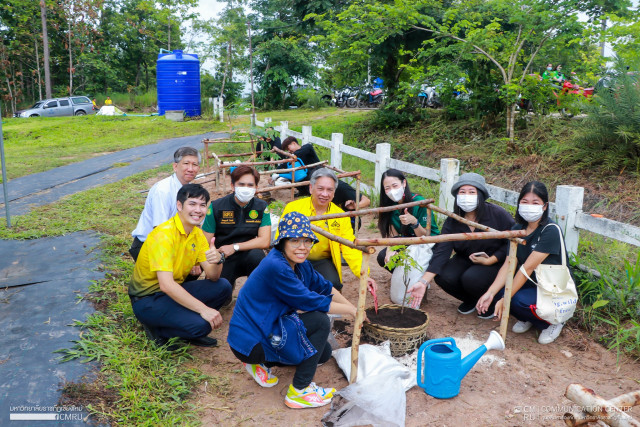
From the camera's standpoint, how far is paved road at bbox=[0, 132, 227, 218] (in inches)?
311

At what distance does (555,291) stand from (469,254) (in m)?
0.78

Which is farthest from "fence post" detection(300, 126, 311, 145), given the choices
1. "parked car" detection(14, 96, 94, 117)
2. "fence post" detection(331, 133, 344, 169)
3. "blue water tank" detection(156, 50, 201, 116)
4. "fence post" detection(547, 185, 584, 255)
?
"parked car" detection(14, 96, 94, 117)

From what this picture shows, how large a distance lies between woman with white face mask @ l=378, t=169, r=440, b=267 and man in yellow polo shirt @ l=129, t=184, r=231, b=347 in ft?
5.06

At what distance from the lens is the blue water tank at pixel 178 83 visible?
22.0m

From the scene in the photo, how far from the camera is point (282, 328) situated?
284 cm

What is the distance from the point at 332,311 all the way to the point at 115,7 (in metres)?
33.2

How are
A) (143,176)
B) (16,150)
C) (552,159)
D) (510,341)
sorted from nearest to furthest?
(510,341) → (552,159) → (143,176) → (16,150)

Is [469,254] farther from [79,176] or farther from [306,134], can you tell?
[79,176]

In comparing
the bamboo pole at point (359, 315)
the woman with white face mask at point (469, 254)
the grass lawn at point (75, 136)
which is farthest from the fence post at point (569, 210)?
the grass lawn at point (75, 136)

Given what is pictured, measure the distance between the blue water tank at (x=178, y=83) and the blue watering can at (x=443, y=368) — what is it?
20713 millimetres

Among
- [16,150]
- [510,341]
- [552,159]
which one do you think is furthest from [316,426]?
[16,150]

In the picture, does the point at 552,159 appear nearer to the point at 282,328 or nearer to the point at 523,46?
the point at 523,46

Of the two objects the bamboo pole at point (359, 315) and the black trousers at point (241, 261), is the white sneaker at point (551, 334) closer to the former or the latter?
the bamboo pole at point (359, 315)

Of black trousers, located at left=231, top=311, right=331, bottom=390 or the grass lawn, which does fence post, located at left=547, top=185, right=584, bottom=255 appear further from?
the grass lawn
